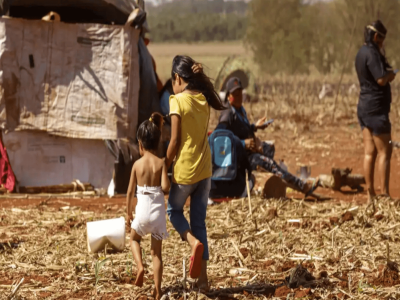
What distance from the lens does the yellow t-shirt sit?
4.69 metres

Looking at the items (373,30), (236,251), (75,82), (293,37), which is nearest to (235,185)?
(373,30)

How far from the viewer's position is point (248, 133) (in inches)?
342

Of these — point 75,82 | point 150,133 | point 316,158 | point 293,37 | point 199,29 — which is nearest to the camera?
point 150,133

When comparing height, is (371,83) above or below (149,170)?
above

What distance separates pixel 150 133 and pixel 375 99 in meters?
4.18

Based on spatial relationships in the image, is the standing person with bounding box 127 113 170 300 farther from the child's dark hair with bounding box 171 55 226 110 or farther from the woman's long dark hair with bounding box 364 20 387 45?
the woman's long dark hair with bounding box 364 20 387 45

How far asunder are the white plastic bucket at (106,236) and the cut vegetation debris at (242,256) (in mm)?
70

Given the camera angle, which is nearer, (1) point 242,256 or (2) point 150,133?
(2) point 150,133

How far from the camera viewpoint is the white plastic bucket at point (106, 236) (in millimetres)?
6129

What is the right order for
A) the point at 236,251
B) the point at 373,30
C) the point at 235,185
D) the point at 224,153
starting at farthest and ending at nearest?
the point at 235,185, the point at 224,153, the point at 373,30, the point at 236,251

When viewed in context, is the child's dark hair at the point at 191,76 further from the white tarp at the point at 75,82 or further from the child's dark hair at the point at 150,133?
the white tarp at the point at 75,82

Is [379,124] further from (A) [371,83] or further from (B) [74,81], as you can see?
(B) [74,81]

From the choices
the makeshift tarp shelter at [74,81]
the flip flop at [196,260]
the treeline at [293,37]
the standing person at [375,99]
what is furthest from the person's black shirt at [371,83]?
the treeline at [293,37]

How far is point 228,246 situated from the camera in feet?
20.9
